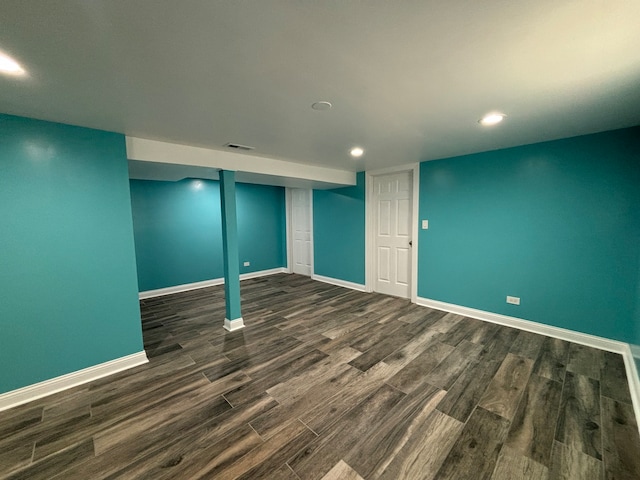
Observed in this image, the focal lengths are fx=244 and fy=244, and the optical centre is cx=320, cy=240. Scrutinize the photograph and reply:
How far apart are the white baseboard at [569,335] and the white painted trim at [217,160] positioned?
2.88m

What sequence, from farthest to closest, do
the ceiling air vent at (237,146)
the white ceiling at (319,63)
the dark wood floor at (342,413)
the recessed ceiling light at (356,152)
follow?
1. the recessed ceiling light at (356,152)
2. the ceiling air vent at (237,146)
3. the dark wood floor at (342,413)
4. the white ceiling at (319,63)

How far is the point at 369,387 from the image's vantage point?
212 centimetres

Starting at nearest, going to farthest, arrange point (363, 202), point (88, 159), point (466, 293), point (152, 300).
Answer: point (88, 159) < point (466, 293) < point (152, 300) < point (363, 202)

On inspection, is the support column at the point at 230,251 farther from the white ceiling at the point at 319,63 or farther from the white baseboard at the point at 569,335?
the white baseboard at the point at 569,335

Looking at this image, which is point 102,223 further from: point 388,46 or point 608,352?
point 608,352

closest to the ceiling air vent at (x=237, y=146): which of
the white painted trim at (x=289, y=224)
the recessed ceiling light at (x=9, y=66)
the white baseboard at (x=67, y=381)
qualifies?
the recessed ceiling light at (x=9, y=66)

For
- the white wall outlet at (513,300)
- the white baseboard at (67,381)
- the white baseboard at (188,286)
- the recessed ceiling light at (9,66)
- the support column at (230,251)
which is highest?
the recessed ceiling light at (9,66)

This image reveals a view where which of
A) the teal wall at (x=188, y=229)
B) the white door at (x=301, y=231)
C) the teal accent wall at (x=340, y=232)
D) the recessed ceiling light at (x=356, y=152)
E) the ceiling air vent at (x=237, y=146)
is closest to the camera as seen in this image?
the ceiling air vent at (x=237, y=146)

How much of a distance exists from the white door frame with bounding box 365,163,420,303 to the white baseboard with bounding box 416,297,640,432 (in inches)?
22.2

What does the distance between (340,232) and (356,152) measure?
→ 224cm

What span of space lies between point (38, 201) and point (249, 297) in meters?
3.08

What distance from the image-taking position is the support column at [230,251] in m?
3.21

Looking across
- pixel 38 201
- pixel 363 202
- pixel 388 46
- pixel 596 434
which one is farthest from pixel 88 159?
pixel 596 434

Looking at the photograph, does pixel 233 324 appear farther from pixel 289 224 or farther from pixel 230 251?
pixel 289 224
